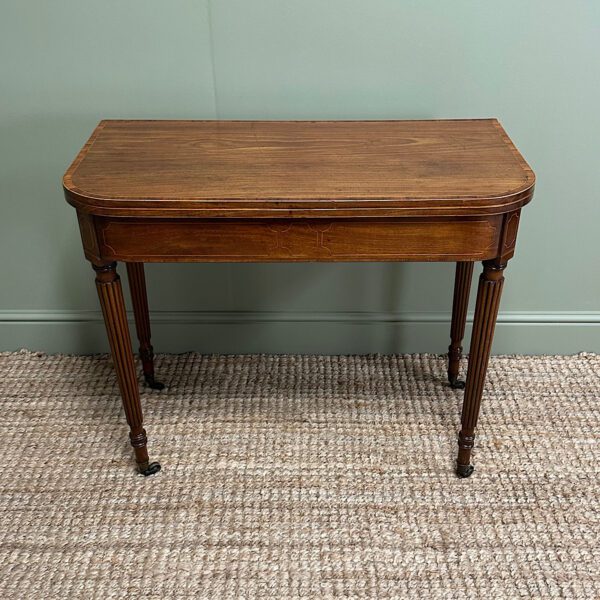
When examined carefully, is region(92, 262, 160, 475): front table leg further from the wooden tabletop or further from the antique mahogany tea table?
the wooden tabletop

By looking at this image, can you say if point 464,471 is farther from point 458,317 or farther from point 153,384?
point 153,384

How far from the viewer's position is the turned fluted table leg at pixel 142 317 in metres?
1.88

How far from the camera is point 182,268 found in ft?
6.88

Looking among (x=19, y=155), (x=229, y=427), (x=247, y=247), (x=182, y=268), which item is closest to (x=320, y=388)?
(x=229, y=427)

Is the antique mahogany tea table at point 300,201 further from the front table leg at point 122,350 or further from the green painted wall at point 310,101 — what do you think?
the green painted wall at point 310,101

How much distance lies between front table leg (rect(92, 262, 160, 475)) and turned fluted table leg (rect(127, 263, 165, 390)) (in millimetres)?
286

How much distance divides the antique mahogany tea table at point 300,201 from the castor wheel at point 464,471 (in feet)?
0.78

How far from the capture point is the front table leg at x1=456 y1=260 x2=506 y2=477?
4.91ft

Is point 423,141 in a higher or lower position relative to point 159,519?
higher

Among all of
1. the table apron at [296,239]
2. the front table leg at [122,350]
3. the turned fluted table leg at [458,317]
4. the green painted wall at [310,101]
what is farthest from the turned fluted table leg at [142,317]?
the turned fluted table leg at [458,317]

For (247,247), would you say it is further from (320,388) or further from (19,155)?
(19,155)

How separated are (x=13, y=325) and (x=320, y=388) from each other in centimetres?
97

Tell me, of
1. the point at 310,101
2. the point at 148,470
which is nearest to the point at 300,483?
the point at 148,470

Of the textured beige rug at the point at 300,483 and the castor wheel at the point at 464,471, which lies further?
the castor wheel at the point at 464,471
